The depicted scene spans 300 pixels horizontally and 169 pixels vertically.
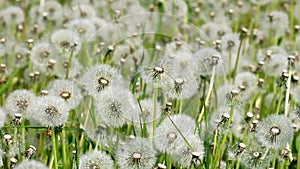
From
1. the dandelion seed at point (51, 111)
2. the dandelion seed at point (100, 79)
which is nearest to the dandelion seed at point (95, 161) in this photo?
the dandelion seed at point (51, 111)

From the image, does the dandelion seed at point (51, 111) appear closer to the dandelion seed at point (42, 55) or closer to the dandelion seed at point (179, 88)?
the dandelion seed at point (179, 88)

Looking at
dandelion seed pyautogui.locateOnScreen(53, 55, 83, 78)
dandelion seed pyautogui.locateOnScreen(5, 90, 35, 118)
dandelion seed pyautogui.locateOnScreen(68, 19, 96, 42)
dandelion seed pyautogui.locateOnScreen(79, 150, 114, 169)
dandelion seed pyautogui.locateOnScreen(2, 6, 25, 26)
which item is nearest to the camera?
dandelion seed pyautogui.locateOnScreen(79, 150, 114, 169)

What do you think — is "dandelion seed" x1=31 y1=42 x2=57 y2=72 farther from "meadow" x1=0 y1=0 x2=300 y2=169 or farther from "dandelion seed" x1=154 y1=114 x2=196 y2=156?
"dandelion seed" x1=154 y1=114 x2=196 y2=156

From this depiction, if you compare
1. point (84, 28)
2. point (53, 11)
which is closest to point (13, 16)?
point (53, 11)

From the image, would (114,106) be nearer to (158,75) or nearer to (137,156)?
(158,75)

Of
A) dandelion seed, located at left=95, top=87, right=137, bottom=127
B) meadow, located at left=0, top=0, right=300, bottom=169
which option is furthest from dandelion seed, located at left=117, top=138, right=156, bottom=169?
dandelion seed, located at left=95, top=87, right=137, bottom=127

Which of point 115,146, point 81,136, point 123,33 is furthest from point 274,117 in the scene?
point 123,33

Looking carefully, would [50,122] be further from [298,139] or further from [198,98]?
[298,139]
